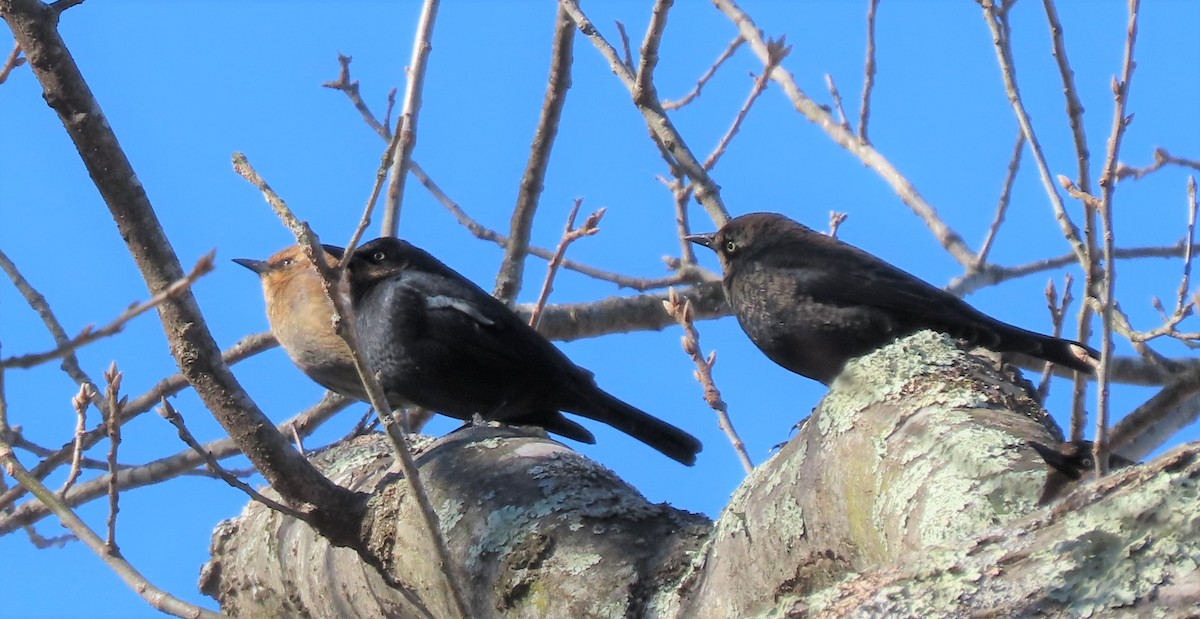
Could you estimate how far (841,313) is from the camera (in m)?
4.02

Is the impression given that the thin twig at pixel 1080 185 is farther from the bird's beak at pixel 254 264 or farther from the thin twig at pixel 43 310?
the bird's beak at pixel 254 264

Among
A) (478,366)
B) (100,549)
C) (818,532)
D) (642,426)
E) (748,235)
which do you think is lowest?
(818,532)

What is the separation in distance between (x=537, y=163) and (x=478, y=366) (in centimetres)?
79

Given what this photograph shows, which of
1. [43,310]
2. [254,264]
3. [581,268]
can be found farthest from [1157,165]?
[254,264]

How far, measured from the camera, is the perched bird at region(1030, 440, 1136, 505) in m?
1.53

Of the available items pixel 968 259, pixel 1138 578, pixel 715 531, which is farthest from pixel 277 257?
pixel 1138 578

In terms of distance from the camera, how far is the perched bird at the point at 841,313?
4004 mm

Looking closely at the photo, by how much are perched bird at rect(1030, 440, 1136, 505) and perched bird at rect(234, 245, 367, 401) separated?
413 centimetres

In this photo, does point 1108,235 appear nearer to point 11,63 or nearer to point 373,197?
point 373,197

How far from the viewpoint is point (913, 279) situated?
4.13m

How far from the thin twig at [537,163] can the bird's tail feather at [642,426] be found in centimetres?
59

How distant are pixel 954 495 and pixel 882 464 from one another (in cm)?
20

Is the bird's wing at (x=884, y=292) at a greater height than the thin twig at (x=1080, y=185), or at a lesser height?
greater

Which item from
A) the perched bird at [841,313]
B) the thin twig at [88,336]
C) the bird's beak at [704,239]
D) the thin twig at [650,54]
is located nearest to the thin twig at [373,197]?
the thin twig at [88,336]
